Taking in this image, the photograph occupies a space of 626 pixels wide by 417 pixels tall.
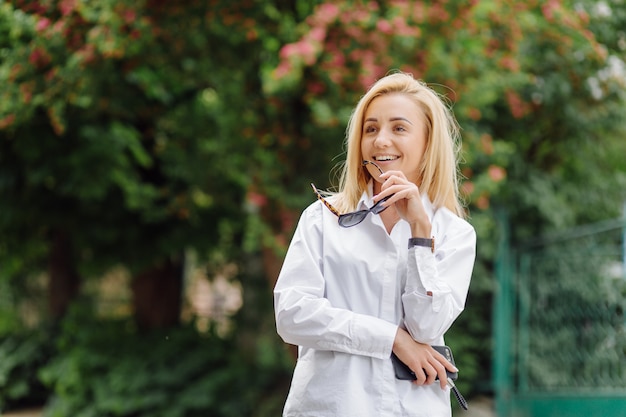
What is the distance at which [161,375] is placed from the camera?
713 centimetres

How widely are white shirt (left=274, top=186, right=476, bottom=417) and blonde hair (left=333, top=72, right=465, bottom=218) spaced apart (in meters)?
0.10

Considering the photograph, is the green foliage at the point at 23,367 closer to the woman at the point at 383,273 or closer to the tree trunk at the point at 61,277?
the tree trunk at the point at 61,277

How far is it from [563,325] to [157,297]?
13.4 feet

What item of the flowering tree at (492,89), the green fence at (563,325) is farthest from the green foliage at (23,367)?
the green fence at (563,325)

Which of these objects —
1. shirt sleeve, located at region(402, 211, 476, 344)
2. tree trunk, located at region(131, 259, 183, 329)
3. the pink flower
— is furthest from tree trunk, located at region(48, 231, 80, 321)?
shirt sleeve, located at region(402, 211, 476, 344)

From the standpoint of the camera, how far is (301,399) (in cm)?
205

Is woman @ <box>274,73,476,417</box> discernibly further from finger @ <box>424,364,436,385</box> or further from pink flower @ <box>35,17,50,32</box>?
pink flower @ <box>35,17,50,32</box>

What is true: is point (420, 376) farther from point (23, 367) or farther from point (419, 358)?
point (23, 367)

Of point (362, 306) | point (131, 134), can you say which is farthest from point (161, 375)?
point (362, 306)

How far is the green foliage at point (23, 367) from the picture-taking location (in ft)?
27.8

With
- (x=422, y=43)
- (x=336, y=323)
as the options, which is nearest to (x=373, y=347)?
(x=336, y=323)

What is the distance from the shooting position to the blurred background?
17.1 feet

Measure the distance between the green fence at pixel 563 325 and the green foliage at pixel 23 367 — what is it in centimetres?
487

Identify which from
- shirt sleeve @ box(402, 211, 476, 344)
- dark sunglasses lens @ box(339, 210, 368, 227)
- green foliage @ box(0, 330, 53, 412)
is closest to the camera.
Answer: shirt sleeve @ box(402, 211, 476, 344)
